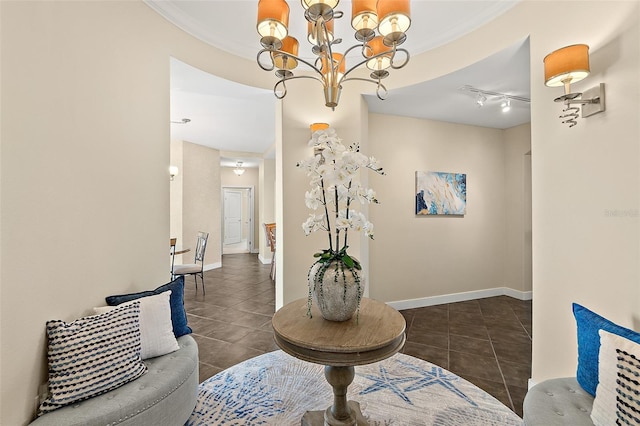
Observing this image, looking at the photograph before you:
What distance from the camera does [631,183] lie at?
5.09 ft

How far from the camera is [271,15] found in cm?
151

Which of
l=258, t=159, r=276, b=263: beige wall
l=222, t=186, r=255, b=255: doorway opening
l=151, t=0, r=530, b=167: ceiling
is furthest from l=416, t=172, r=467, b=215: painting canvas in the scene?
l=222, t=186, r=255, b=255: doorway opening

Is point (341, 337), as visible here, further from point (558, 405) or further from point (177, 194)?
point (177, 194)

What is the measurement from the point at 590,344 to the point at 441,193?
3001 millimetres

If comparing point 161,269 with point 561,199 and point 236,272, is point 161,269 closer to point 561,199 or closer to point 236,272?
point 561,199

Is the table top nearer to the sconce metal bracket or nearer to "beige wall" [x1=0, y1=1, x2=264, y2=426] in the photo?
"beige wall" [x1=0, y1=1, x2=264, y2=426]

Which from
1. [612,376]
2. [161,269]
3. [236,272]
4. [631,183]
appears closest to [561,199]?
[631,183]

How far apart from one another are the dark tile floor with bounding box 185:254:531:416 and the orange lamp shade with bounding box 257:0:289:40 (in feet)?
8.41

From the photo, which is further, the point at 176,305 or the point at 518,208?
the point at 518,208

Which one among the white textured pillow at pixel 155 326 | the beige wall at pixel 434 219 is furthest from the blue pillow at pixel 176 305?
the beige wall at pixel 434 219

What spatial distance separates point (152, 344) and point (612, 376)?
235 centimetres

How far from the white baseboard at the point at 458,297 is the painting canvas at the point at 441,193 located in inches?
49.4

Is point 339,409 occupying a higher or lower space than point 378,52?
lower

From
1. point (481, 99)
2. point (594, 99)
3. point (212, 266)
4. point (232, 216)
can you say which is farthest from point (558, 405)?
point (232, 216)
